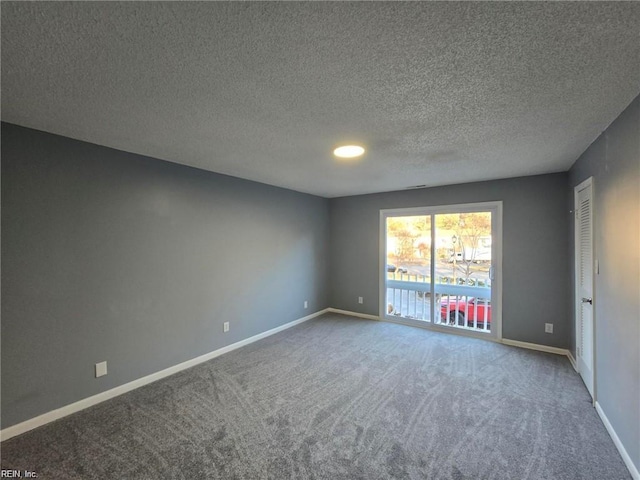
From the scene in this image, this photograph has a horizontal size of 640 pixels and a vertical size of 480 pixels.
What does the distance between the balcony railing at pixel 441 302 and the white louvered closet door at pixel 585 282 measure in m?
1.21

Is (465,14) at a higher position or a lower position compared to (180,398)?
higher

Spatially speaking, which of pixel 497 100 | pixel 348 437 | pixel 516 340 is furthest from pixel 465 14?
pixel 516 340

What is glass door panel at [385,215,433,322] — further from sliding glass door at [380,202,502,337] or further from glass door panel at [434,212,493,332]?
glass door panel at [434,212,493,332]

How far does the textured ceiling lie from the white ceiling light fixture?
5.6 inches

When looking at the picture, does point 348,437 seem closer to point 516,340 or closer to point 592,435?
point 592,435

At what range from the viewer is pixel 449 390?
2.70 metres

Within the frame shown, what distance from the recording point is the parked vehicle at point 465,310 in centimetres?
419

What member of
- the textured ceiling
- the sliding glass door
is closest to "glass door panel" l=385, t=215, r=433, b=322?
the sliding glass door

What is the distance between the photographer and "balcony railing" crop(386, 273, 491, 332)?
13.8ft

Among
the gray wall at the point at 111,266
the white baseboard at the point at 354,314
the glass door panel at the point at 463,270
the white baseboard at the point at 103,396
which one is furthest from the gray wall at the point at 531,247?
the white baseboard at the point at 103,396

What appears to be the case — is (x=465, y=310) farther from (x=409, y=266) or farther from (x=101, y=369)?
(x=101, y=369)

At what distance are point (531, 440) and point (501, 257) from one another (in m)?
2.51

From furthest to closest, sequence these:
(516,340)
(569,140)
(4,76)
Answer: (516,340)
(569,140)
(4,76)

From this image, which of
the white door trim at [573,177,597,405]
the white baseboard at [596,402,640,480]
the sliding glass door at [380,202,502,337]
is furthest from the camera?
the sliding glass door at [380,202,502,337]
